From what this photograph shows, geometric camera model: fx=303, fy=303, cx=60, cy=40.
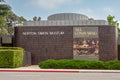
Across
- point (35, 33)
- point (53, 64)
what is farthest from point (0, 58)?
point (35, 33)

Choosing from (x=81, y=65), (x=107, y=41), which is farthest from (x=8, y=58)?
(x=107, y=41)

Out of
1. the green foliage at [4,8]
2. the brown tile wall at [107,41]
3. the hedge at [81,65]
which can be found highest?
the green foliage at [4,8]

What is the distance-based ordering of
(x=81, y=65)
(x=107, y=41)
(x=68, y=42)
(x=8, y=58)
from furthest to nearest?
(x=68, y=42), (x=107, y=41), (x=8, y=58), (x=81, y=65)

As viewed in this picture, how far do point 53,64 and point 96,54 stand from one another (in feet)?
27.6

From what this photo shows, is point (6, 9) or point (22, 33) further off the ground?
point (6, 9)

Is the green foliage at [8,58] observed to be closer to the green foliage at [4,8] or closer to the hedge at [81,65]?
the hedge at [81,65]

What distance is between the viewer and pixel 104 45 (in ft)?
119

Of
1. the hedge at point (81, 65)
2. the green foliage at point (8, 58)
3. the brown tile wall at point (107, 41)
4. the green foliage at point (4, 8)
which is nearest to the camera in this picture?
the hedge at point (81, 65)

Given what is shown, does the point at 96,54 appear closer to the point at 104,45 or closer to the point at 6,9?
the point at 104,45

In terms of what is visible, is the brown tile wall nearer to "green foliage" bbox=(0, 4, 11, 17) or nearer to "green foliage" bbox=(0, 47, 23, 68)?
"green foliage" bbox=(0, 47, 23, 68)

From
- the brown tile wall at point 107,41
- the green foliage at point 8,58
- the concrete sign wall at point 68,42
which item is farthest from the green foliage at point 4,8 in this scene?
the brown tile wall at point 107,41

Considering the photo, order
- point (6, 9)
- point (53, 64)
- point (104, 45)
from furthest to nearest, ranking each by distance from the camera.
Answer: point (6, 9), point (104, 45), point (53, 64)

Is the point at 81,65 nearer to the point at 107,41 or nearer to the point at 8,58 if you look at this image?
the point at 8,58

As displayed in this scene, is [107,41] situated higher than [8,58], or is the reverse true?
[107,41]
